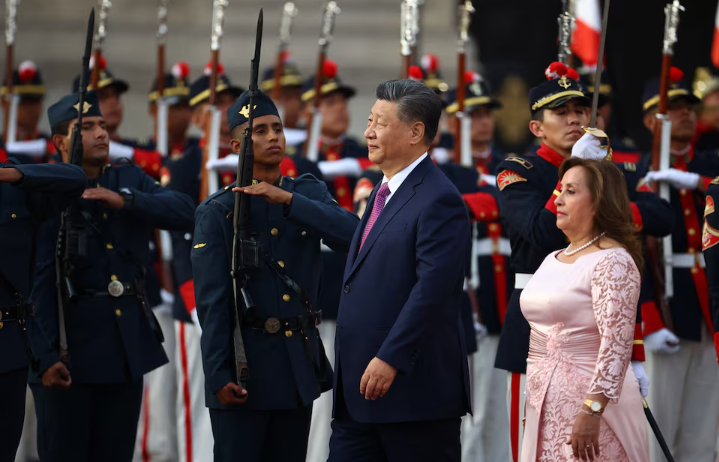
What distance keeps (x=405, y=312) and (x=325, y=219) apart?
0.81 metres

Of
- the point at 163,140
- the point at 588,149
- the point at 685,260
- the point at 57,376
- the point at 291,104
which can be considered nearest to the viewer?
the point at 588,149

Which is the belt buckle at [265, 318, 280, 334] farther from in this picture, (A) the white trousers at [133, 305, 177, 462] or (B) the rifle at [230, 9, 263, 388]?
(A) the white trousers at [133, 305, 177, 462]

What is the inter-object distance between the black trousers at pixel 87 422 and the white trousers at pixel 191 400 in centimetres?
200

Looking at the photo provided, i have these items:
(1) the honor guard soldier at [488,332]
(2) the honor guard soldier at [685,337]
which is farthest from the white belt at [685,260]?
(1) the honor guard soldier at [488,332]

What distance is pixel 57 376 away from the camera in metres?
5.82

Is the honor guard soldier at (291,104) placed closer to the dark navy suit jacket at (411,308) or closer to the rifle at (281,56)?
the rifle at (281,56)

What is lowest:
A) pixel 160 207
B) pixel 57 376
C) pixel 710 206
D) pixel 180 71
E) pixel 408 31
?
pixel 57 376

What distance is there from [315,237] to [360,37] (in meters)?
9.13

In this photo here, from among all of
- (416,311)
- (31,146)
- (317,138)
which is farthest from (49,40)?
(416,311)

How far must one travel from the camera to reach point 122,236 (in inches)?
245

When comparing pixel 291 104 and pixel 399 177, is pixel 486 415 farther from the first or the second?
pixel 399 177

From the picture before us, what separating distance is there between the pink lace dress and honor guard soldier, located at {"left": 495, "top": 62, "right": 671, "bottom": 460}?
2.72 ft

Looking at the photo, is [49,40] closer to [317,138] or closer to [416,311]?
[317,138]

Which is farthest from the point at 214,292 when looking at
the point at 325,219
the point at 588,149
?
the point at 588,149
